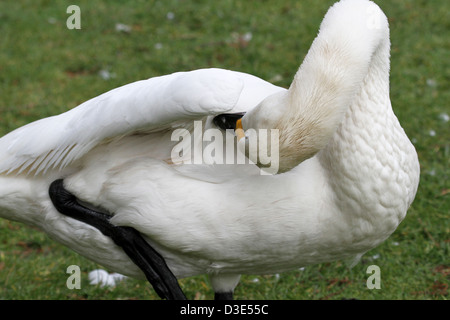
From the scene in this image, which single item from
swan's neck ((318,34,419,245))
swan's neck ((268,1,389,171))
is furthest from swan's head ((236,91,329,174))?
swan's neck ((318,34,419,245))

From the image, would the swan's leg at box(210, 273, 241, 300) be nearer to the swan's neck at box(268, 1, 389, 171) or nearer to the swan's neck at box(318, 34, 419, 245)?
the swan's neck at box(318, 34, 419, 245)

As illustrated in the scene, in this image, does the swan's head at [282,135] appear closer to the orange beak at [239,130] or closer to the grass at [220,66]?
the orange beak at [239,130]

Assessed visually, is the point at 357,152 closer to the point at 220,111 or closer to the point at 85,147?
the point at 220,111

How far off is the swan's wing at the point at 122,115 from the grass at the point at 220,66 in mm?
1302

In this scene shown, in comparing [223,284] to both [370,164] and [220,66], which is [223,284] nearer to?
[370,164]

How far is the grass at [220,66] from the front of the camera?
4520mm

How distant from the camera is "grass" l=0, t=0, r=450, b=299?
452cm

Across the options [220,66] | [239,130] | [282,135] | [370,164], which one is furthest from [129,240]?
[220,66]

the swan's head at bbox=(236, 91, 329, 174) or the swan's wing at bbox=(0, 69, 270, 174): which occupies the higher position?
the swan's wing at bbox=(0, 69, 270, 174)

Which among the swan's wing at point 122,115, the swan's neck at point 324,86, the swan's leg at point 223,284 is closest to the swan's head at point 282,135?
the swan's neck at point 324,86

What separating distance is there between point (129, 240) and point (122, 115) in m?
0.61

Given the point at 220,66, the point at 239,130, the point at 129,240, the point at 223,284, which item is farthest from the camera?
the point at 220,66

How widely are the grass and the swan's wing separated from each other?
1.30 m

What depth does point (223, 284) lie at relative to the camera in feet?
12.6
